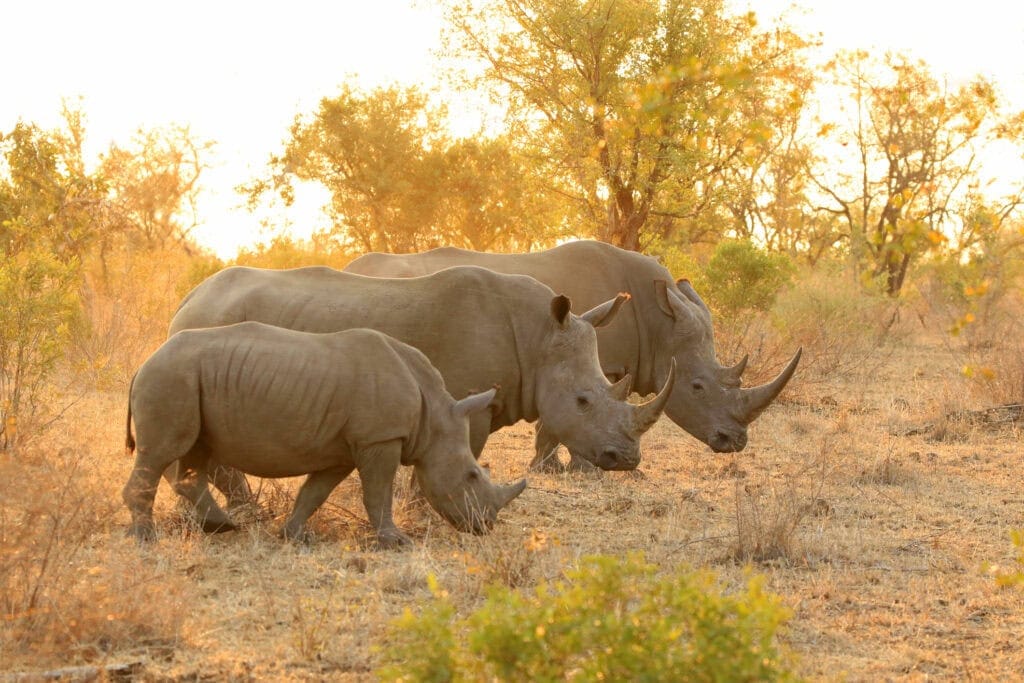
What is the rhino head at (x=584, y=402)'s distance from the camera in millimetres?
8078

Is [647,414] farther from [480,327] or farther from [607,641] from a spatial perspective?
[607,641]

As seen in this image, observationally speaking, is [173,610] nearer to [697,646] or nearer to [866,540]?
[697,646]

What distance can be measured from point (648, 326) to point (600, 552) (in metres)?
3.34

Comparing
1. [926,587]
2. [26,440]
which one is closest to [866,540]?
[926,587]

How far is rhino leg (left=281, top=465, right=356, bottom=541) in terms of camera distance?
23.7ft

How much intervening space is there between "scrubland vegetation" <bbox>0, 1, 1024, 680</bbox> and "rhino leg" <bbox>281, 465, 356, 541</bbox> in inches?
6.9

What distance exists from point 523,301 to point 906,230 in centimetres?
457

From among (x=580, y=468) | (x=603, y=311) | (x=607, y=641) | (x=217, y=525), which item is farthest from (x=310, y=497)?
(x=607, y=641)

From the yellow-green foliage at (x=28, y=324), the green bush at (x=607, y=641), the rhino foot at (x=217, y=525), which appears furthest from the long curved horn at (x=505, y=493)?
the yellow-green foliage at (x=28, y=324)

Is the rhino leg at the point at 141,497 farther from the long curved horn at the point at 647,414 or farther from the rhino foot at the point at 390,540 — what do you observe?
the long curved horn at the point at 647,414

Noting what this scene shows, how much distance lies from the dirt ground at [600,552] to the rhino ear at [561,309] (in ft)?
4.23

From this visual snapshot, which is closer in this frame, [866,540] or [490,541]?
[490,541]

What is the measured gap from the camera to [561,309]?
8.30 metres

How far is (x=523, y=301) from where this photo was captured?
8.59m
